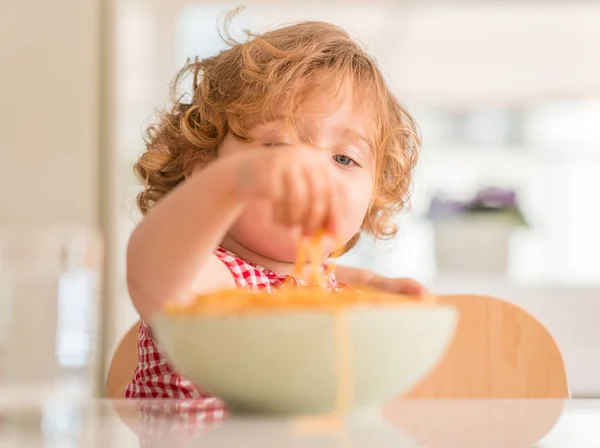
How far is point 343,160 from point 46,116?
1.81m

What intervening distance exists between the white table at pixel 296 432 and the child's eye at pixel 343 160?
0.49 metres

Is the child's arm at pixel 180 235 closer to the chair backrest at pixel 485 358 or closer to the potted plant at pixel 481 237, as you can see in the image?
the chair backrest at pixel 485 358

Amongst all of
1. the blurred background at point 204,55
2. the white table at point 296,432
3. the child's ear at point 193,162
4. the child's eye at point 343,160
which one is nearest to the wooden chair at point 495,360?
the child's eye at point 343,160

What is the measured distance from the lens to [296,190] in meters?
0.58

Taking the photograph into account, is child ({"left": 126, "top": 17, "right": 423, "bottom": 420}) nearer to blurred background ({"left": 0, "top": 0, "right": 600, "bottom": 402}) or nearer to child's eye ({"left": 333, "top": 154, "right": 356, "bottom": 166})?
child's eye ({"left": 333, "top": 154, "right": 356, "bottom": 166})

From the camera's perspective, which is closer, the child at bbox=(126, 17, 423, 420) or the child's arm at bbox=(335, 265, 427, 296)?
the child at bbox=(126, 17, 423, 420)

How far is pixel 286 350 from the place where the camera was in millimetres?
554

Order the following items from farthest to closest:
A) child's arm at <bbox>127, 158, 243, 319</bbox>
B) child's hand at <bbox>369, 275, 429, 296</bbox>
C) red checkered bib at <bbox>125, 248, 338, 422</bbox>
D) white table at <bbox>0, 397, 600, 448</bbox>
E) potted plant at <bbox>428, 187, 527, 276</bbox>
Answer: potted plant at <bbox>428, 187, 527, 276</bbox> → red checkered bib at <bbox>125, 248, 338, 422</bbox> → child's hand at <bbox>369, 275, 429, 296</bbox> → child's arm at <bbox>127, 158, 243, 319</bbox> → white table at <bbox>0, 397, 600, 448</bbox>

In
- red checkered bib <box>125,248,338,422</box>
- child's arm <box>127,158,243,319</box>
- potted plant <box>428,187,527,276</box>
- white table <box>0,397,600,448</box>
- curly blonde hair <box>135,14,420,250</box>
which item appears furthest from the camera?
potted plant <box>428,187,527,276</box>

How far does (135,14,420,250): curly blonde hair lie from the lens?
122 cm

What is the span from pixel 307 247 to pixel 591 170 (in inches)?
145

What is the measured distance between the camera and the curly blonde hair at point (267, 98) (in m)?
1.22

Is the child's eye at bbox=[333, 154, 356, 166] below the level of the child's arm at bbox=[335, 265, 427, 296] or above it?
above

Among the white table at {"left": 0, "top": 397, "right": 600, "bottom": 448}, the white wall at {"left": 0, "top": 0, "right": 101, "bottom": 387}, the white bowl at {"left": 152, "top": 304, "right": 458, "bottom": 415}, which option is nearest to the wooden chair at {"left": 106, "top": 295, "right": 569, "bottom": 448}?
the white table at {"left": 0, "top": 397, "right": 600, "bottom": 448}
